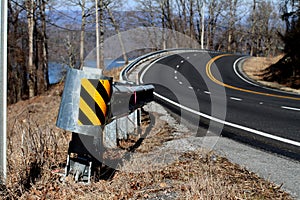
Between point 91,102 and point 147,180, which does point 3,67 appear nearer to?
point 91,102

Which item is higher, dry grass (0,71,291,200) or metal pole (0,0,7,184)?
metal pole (0,0,7,184)

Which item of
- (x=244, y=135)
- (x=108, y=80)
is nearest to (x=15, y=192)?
(x=108, y=80)

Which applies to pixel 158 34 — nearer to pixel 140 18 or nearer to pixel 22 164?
pixel 140 18

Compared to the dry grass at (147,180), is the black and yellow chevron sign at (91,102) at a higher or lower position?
higher

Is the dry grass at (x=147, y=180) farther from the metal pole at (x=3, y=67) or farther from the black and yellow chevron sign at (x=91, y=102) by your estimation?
the black and yellow chevron sign at (x=91, y=102)

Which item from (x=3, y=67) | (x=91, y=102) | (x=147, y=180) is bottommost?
(x=147, y=180)

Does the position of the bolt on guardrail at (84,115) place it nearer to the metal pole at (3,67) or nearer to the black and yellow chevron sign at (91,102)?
the black and yellow chevron sign at (91,102)

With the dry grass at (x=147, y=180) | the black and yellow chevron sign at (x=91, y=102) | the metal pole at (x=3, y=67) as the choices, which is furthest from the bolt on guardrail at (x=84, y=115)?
the metal pole at (x=3, y=67)

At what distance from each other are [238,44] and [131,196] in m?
69.9

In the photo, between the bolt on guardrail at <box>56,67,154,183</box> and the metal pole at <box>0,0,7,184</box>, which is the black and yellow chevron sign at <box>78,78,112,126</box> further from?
the metal pole at <box>0,0,7,184</box>

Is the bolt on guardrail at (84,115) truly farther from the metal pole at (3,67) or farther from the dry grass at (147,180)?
the metal pole at (3,67)

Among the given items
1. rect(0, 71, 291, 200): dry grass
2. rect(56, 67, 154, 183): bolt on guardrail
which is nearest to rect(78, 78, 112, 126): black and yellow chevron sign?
rect(56, 67, 154, 183): bolt on guardrail

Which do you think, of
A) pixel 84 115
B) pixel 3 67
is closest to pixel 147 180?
pixel 84 115

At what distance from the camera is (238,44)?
2739 inches
